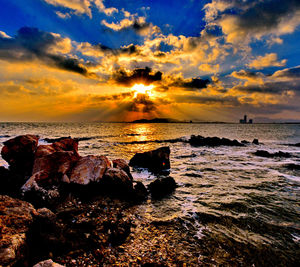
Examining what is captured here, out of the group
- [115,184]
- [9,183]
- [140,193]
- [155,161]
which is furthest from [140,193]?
[155,161]

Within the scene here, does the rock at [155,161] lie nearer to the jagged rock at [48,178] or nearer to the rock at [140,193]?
the rock at [140,193]

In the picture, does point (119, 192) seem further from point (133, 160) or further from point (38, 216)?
point (133, 160)

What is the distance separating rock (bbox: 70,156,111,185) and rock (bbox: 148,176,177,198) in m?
3.18

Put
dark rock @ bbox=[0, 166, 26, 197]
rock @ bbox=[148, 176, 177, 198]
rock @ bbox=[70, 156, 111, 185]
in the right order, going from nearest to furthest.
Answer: dark rock @ bbox=[0, 166, 26, 197] < rock @ bbox=[70, 156, 111, 185] < rock @ bbox=[148, 176, 177, 198]

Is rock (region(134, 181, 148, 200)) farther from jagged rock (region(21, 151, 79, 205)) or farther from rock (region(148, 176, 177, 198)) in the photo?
jagged rock (region(21, 151, 79, 205))

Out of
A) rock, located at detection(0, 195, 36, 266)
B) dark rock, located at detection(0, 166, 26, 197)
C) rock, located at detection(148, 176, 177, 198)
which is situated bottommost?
rock, located at detection(148, 176, 177, 198)

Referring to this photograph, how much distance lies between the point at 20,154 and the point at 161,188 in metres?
10.4

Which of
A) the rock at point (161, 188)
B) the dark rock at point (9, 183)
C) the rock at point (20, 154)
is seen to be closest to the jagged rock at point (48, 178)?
the dark rock at point (9, 183)

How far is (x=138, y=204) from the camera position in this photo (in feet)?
28.6

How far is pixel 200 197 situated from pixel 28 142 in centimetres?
1254

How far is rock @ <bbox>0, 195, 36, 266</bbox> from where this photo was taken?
384cm

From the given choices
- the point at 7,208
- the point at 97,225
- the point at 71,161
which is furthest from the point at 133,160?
the point at 7,208

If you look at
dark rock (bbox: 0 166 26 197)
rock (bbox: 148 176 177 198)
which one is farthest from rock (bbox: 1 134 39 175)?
rock (bbox: 148 176 177 198)

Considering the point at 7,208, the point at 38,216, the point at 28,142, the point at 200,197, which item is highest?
the point at 28,142
